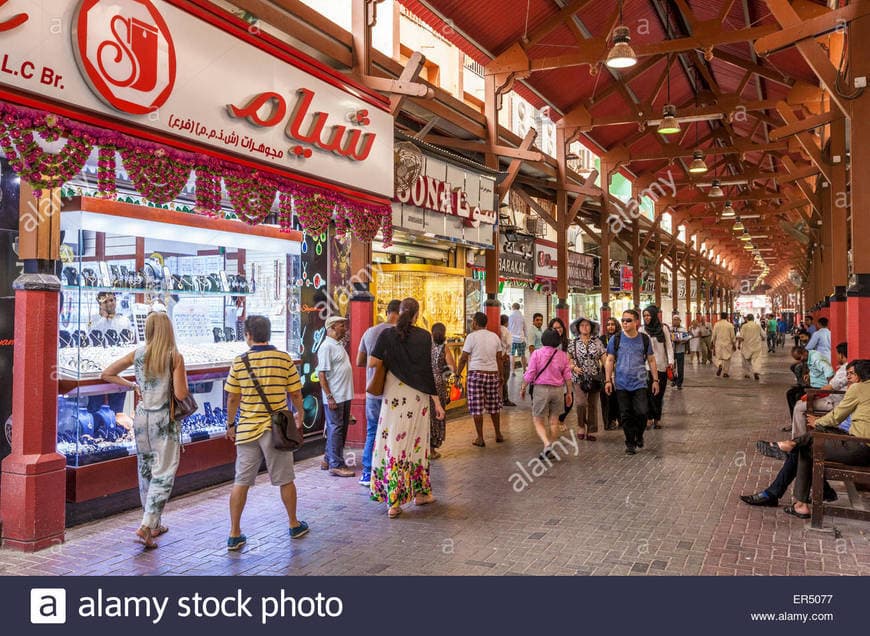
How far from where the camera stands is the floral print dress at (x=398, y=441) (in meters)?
5.82

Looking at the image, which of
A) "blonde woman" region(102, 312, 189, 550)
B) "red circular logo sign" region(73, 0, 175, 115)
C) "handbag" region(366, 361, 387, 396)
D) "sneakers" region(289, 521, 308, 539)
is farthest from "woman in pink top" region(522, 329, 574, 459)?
"red circular logo sign" region(73, 0, 175, 115)

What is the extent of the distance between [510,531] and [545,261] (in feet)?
40.3

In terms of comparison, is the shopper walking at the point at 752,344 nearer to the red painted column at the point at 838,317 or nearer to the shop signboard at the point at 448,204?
the red painted column at the point at 838,317

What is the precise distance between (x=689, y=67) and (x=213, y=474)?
1531 cm

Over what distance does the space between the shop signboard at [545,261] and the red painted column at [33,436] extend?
40.3ft

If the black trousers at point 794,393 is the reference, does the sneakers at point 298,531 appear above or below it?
below

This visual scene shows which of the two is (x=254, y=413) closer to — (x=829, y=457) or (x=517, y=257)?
(x=829, y=457)

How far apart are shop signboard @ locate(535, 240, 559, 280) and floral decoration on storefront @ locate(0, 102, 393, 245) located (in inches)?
378

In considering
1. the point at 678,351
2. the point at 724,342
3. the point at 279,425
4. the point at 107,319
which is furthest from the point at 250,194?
the point at 724,342

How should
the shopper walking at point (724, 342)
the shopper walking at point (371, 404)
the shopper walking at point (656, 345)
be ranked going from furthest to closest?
1. the shopper walking at point (724, 342)
2. the shopper walking at point (656, 345)
3. the shopper walking at point (371, 404)

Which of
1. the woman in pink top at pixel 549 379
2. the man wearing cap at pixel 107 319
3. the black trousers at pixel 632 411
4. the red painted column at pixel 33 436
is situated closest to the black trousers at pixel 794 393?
the black trousers at pixel 632 411

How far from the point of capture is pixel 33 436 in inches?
199

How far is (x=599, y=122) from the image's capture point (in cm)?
1466

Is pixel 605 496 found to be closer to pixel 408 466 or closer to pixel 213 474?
pixel 408 466
